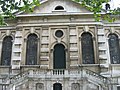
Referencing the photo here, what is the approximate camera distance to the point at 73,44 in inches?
835

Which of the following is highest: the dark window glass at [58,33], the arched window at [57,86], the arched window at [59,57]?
the dark window glass at [58,33]

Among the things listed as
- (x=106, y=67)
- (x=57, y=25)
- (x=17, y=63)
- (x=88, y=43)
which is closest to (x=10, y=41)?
(x=17, y=63)

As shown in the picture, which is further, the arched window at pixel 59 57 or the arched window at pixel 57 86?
the arched window at pixel 59 57

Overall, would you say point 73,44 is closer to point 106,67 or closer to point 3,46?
point 106,67

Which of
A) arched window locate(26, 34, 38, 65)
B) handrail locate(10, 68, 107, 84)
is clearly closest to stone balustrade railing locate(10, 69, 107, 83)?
handrail locate(10, 68, 107, 84)

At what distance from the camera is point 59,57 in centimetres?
2153

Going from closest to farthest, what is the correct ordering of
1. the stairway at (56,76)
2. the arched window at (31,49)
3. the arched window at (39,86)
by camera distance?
the stairway at (56,76) < the arched window at (39,86) < the arched window at (31,49)

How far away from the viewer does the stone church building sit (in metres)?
20.5

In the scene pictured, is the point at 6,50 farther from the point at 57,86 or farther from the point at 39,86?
the point at 57,86

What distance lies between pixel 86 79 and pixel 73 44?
16.2 ft

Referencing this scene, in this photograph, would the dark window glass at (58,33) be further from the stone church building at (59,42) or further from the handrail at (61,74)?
the handrail at (61,74)

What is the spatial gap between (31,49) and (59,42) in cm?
322

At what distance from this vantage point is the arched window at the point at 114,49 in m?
21.1

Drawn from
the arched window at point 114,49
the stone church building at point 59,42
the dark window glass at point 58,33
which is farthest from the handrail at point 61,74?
the dark window glass at point 58,33
